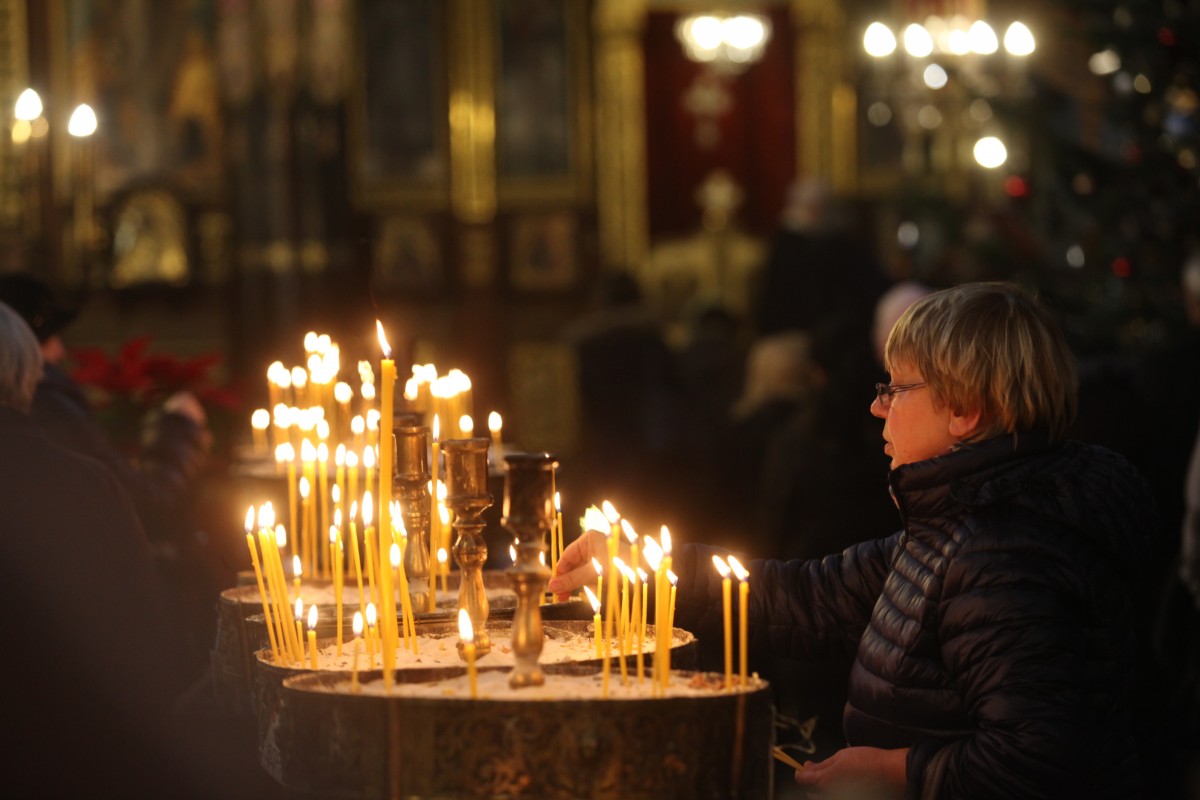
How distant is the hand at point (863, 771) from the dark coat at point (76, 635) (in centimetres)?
151

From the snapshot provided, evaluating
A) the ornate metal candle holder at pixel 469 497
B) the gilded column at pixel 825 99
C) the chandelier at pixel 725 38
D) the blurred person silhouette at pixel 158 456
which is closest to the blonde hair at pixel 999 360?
the ornate metal candle holder at pixel 469 497

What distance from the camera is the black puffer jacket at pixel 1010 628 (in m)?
2.28

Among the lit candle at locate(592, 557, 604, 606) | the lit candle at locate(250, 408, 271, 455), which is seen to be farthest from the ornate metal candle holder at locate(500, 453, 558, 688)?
the lit candle at locate(250, 408, 271, 455)

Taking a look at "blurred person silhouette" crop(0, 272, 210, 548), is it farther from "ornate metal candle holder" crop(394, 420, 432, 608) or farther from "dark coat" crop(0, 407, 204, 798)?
"ornate metal candle holder" crop(394, 420, 432, 608)

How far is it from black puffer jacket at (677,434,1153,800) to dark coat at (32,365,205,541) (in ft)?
8.14

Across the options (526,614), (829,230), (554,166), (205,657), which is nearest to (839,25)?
(554,166)

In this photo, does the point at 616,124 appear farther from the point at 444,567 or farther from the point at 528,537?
the point at 528,537

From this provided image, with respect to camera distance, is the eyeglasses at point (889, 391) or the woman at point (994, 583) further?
the eyeglasses at point (889, 391)

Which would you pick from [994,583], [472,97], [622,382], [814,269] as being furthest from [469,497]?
[472,97]

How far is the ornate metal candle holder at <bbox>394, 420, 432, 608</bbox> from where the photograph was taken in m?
2.89

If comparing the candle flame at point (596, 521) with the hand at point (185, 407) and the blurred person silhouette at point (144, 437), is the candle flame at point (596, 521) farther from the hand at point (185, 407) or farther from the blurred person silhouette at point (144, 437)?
A: the hand at point (185, 407)

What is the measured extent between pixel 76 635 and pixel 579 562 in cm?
114

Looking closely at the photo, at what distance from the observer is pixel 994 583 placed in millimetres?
2355

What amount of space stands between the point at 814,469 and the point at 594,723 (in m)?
2.92
